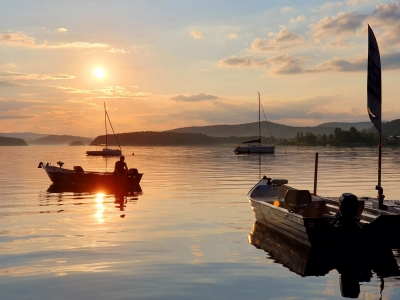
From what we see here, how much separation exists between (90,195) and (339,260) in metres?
22.6

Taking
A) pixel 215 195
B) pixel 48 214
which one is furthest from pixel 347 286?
pixel 215 195

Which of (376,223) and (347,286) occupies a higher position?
(376,223)

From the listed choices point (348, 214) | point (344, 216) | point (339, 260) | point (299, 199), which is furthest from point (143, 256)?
point (299, 199)

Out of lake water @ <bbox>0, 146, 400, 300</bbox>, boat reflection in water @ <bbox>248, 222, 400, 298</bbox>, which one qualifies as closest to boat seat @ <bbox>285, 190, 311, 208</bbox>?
lake water @ <bbox>0, 146, 400, 300</bbox>

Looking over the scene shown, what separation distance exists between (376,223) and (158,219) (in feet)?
35.0

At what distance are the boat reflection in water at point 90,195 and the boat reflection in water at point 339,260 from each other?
11.8 meters

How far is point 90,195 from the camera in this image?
116 feet

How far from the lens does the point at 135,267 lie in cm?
1465

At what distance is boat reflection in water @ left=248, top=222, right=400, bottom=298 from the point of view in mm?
14109

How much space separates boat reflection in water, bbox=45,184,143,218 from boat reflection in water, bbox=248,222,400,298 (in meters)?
11.8

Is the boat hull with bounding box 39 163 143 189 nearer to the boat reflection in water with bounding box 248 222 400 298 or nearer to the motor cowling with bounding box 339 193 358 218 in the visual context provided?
the boat reflection in water with bounding box 248 222 400 298

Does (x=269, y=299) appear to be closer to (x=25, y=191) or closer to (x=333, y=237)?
(x=333, y=237)

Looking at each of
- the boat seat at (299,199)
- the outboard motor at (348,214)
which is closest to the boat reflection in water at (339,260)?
the outboard motor at (348,214)

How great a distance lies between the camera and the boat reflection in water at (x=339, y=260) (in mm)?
14109
